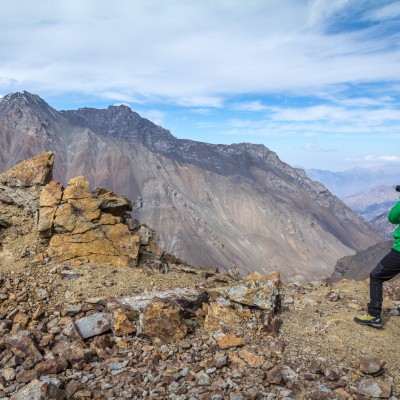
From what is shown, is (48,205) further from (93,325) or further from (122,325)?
(122,325)

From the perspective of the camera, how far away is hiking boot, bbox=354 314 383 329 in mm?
9125

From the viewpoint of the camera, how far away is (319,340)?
28.6 feet

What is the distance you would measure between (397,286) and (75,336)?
11250mm

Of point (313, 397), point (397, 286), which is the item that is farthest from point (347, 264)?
point (313, 397)

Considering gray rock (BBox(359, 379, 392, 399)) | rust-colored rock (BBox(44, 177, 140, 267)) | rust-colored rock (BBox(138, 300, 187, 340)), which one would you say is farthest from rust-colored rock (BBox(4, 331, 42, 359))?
gray rock (BBox(359, 379, 392, 399))

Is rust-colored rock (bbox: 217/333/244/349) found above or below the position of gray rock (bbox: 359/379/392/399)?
above

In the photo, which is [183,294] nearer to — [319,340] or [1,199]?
[319,340]

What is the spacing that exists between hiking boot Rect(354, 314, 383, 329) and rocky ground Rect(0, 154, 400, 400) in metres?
0.18

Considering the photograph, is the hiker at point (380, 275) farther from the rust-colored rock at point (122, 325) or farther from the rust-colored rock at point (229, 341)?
the rust-colored rock at point (122, 325)

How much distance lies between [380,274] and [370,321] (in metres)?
1.21

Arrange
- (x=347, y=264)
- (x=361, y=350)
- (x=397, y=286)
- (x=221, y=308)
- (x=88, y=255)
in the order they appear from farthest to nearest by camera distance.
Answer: (x=347, y=264)
(x=397, y=286)
(x=88, y=255)
(x=221, y=308)
(x=361, y=350)

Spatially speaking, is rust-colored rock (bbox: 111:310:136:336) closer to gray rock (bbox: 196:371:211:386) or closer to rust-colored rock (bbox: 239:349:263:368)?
gray rock (bbox: 196:371:211:386)

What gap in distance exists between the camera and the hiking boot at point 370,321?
9125mm

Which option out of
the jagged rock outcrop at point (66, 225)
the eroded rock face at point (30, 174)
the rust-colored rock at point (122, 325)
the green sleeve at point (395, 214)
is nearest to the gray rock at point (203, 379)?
the rust-colored rock at point (122, 325)
